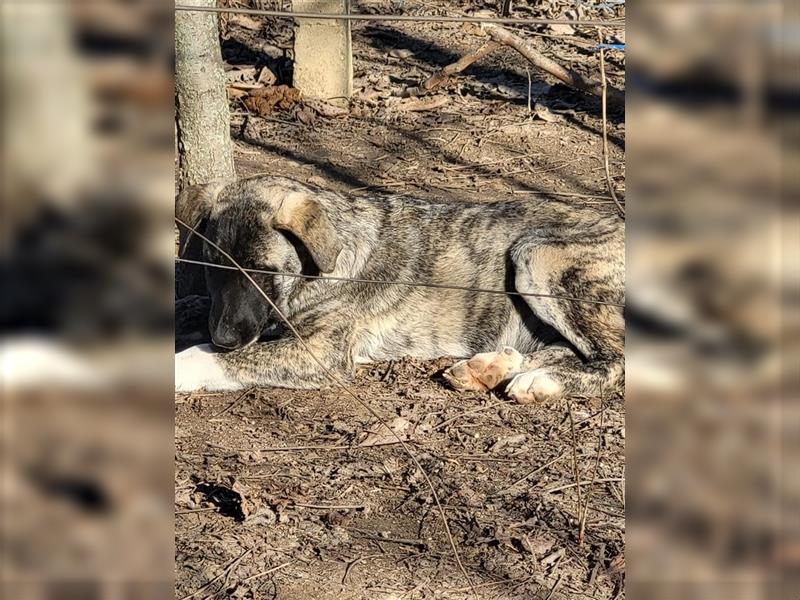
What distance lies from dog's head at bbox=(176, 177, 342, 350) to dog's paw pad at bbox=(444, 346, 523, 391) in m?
0.93

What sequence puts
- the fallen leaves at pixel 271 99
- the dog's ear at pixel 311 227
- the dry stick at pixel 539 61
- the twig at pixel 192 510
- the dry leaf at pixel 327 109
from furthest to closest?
1. the fallen leaves at pixel 271 99
2. the dry leaf at pixel 327 109
3. the dry stick at pixel 539 61
4. the dog's ear at pixel 311 227
5. the twig at pixel 192 510

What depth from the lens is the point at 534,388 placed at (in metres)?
5.39

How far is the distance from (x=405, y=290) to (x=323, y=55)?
470 cm

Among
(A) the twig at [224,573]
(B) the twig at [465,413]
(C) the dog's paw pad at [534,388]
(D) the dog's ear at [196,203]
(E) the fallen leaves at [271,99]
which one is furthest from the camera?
(E) the fallen leaves at [271,99]

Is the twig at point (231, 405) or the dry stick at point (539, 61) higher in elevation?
the dry stick at point (539, 61)

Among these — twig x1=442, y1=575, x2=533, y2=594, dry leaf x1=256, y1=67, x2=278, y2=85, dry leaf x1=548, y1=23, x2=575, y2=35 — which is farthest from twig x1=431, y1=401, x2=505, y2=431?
dry leaf x1=548, y1=23, x2=575, y2=35

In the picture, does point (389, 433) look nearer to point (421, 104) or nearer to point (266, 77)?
point (421, 104)

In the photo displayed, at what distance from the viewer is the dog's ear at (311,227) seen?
571cm

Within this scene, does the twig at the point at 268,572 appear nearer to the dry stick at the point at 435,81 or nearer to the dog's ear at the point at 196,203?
the dog's ear at the point at 196,203
